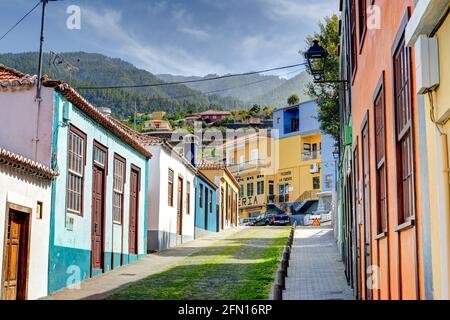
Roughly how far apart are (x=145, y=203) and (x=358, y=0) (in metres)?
12.1

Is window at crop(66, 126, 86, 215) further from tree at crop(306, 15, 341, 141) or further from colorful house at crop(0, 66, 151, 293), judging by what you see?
tree at crop(306, 15, 341, 141)

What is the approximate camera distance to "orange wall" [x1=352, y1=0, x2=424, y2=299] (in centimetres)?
528

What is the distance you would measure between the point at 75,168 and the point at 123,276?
10.7 ft

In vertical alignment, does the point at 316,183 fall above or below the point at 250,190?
below

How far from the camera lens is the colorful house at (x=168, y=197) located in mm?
22297

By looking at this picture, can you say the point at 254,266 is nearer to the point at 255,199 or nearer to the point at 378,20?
the point at 378,20

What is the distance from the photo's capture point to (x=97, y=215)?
16344 mm

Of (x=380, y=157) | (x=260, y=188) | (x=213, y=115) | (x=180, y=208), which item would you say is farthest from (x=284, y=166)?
(x=380, y=157)

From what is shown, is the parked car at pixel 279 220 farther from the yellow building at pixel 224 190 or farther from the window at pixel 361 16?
the window at pixel 361 16

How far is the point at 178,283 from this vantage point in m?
15.0

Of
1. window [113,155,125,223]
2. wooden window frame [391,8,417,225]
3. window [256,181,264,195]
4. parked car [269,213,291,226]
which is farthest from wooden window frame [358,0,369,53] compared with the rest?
window [256,181,264,195]

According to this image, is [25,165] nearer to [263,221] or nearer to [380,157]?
[380,157]

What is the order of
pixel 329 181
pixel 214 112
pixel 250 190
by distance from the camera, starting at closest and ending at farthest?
pixel 329 181, pixel 250 190, pixel 214 112

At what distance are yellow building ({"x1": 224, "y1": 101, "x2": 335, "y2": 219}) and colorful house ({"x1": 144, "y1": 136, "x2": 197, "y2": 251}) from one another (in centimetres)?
2613
